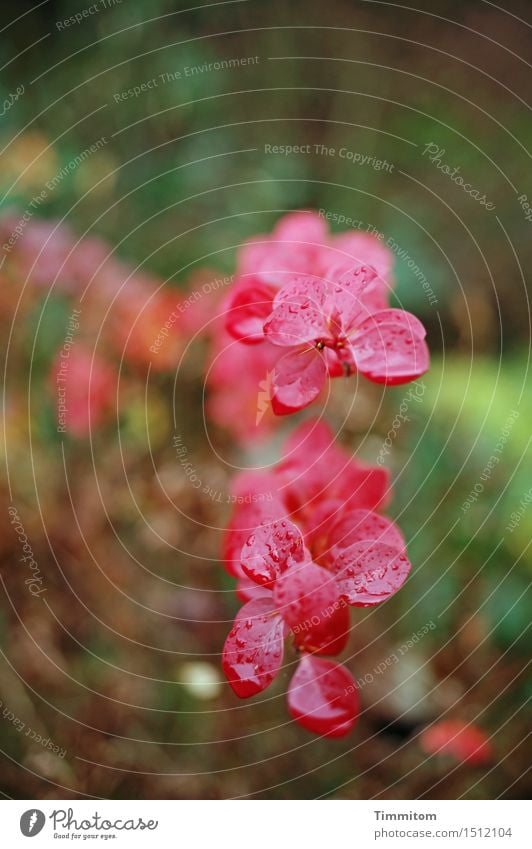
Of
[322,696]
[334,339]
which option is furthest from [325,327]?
[322,696]

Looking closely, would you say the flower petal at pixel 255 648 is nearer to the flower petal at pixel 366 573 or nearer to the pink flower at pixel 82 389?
the flower petal at pixel 366 573

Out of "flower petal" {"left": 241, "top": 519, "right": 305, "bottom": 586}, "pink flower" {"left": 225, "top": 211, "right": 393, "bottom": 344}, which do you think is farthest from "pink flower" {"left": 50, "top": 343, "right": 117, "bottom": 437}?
"flower petal" {"left": 241, "top": 519, "right": 305, "bottom": 586}

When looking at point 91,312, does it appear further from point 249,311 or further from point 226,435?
point 249,311

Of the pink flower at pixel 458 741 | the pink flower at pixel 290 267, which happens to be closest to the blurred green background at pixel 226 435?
the pink flower at pixel 458 741

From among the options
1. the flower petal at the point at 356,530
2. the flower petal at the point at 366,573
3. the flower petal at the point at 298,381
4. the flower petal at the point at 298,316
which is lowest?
the flower petal at the point at 366,573

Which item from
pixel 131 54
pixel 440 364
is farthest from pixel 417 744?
pixel 131 54
